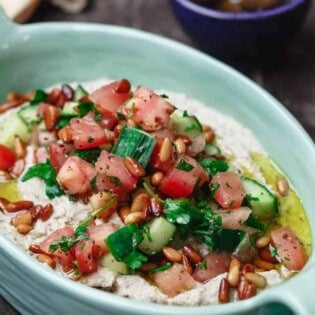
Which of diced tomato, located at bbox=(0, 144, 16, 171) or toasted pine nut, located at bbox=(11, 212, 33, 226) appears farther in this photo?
diced tomato, located at bbox=(0, 144, 16, 171)

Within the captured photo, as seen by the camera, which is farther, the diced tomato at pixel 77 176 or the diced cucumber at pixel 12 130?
the diced cucumber at pixel 12 130

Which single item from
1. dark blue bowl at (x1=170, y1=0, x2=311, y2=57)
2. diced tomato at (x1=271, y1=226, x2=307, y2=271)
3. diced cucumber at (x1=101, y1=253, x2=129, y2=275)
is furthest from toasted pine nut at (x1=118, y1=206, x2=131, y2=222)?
dark blue bowl at (x1=170, y1=0, x2=311, y2=57)

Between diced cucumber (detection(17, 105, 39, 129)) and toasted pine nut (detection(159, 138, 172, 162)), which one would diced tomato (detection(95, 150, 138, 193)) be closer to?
toasted pine nut (detection(159, 138, 172, 162))

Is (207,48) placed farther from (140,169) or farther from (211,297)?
(211,297)

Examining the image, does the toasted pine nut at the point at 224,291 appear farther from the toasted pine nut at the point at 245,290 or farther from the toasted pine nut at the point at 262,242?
the toasted pine nut at the point at 262,242

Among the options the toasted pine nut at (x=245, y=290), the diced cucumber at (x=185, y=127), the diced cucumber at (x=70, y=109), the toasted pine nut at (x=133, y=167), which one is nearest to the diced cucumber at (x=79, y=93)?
the diced cucumber at (x=70, y=109)
